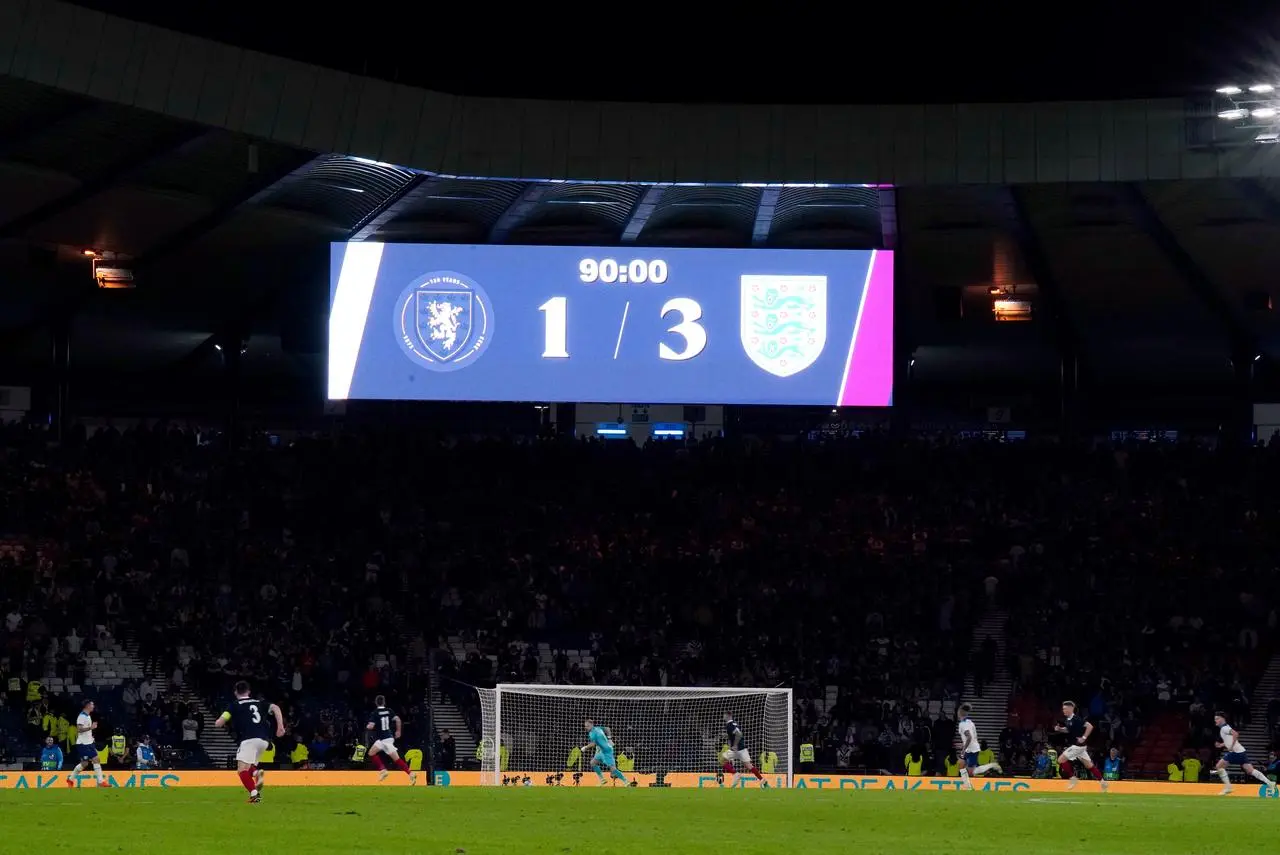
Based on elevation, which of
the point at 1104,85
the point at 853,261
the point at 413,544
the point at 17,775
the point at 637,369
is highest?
the point at 1104,85

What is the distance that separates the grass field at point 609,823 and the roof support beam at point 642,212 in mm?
13519

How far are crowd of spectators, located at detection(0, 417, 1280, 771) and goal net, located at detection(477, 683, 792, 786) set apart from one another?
1.62 metres

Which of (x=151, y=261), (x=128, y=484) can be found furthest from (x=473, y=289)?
(x=128, y=484)

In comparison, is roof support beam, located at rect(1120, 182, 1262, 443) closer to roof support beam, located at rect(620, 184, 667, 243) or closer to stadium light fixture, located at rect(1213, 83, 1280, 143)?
stadium light fixture, located at rect(1213, 83, 1280, 143)

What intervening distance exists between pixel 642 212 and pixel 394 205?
16.7ft

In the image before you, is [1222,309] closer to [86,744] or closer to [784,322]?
[784,322]

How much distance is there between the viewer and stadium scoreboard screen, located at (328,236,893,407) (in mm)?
36250

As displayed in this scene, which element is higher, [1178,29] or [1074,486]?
[1178,29]

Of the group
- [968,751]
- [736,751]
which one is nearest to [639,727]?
[736,751]

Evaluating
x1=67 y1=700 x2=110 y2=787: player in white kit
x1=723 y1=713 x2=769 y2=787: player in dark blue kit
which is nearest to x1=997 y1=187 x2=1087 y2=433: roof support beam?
x1=723 y1=713 x2=769 y2=787: player in dark blue kit

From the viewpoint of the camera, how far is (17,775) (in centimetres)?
3011

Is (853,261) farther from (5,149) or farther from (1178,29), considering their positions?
(5,149)

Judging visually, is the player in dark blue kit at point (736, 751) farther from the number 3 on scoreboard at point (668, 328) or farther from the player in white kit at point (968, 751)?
the number 3 on scoreboard at point (668, 328)

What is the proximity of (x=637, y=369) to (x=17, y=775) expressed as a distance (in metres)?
14.2
